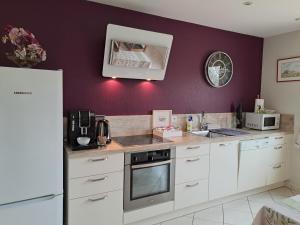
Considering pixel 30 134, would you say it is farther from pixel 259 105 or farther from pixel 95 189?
Answer: pixel 259 105

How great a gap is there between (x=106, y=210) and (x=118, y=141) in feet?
2.25

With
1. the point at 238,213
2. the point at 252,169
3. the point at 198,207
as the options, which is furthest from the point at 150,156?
the point at 252,169

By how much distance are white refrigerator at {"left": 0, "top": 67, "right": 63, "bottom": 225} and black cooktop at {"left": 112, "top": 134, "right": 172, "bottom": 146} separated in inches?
28.5

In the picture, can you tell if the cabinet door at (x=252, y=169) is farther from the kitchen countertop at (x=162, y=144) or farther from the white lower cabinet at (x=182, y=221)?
the white lower cabinet at (x=182, y=221)

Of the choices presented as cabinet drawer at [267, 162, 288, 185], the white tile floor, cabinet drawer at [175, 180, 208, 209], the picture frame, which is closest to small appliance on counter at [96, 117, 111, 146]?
the picture frame

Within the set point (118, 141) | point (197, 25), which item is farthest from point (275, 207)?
point (197, 25)

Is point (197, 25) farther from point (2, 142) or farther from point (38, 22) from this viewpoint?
point (2, 142)

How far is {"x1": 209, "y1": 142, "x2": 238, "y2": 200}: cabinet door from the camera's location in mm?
2744

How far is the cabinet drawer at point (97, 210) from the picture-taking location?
1993mm

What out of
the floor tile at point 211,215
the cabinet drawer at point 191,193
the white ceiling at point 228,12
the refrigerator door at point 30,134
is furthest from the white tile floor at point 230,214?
the white ceiling at point 228,12

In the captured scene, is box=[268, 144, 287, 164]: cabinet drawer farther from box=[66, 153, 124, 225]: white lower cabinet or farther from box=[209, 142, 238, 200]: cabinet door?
box=[66, 153, 124, 225]: white lower cabinet

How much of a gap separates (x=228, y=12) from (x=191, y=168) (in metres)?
1.86

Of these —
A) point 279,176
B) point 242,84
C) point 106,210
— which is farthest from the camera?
point 242,84

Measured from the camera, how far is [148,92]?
291 centimetres
